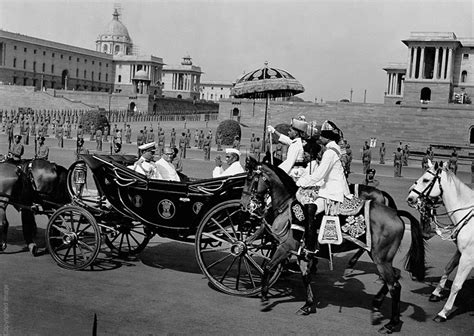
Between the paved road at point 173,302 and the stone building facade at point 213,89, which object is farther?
the stone building facade at point 213,89

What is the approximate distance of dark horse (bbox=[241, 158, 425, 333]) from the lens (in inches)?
245

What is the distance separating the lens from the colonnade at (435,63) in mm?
71438

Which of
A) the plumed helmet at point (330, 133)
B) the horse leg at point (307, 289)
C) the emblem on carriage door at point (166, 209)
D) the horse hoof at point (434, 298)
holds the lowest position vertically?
the horse hoof at point (434, 298)

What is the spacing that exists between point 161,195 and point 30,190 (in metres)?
2.40

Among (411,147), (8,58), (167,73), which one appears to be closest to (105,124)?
(411,147)

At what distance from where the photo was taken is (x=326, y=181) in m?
6.59

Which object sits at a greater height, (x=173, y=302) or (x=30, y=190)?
(x=30, y=190)

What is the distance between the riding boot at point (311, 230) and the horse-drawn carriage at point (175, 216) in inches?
21.8

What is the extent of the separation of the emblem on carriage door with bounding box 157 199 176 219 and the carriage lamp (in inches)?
56.8

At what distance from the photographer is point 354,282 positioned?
7988 mm

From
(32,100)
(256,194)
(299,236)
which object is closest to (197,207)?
(256,194)

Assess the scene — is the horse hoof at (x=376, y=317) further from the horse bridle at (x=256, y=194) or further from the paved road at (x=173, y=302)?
the horse bridle at (x=256, y=194)

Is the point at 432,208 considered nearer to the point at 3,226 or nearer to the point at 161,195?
the point at 161,195

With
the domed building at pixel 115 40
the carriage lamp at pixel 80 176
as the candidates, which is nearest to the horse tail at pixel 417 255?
the carriage lamp at pixel 80 176
